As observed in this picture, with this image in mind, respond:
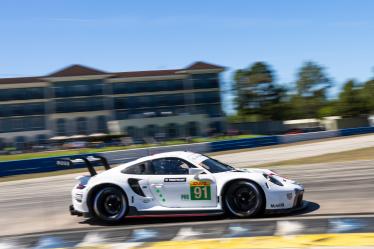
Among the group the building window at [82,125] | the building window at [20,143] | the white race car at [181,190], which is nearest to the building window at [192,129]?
the building window at [82,125]

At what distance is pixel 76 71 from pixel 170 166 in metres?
64.5

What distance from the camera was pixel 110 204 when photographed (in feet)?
28.8

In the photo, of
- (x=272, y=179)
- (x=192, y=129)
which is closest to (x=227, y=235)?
(x=272, y=179)

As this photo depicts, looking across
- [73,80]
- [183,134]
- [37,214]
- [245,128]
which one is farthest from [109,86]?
[37,214]

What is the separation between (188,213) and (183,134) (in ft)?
199

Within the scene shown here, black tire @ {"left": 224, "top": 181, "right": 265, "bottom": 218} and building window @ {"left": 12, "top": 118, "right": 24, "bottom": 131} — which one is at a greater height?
building window @ {"left": 12, "top": 118, "right": 24, "bottom": 131}

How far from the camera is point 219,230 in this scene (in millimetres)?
7512

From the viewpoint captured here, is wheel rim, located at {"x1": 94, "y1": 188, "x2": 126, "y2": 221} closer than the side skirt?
No

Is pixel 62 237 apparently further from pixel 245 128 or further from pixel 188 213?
pixel 245 128

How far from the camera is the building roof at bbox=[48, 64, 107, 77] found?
69812mm

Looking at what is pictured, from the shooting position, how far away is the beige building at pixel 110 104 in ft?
226

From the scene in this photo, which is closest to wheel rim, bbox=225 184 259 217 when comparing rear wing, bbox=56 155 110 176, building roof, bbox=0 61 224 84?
rear wing, bbox=56 155 110 176

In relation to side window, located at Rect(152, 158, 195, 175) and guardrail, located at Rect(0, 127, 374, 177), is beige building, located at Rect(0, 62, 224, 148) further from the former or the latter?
side window, located at Rect(152, 158, 195, 175)

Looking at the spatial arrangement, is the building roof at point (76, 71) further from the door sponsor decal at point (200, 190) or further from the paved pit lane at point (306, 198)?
the door sponsor decal at point (200, 190)
